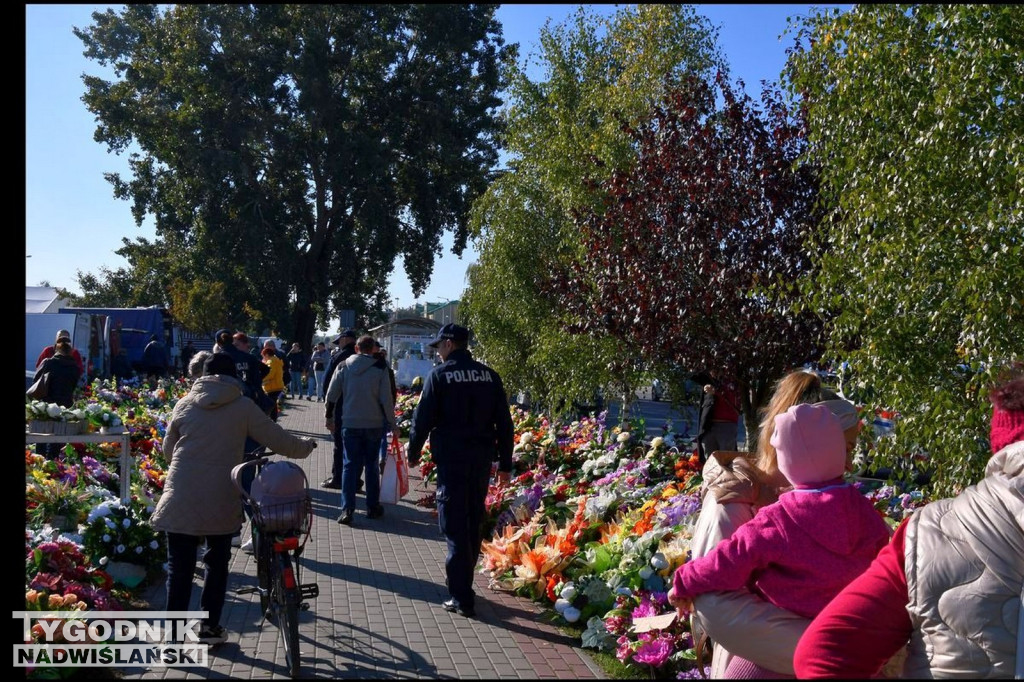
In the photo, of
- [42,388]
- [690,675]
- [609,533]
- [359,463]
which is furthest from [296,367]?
[690,675]

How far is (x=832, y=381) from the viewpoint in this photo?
6312mm

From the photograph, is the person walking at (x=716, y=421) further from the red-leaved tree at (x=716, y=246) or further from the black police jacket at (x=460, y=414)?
the black police jacket at (x=460, y=414)

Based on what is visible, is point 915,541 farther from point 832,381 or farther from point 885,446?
point 832,381

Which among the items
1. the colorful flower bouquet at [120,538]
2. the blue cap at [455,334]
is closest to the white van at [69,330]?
the colorful flower bouquet at [120,538]

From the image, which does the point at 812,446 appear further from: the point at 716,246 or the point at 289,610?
the point at 716,246

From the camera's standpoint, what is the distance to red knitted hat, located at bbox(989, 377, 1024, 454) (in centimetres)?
250

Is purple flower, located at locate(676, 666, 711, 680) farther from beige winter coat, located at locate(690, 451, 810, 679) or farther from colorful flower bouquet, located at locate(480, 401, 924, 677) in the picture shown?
beige winter coat, located at locate(690, 451, 810, 679)

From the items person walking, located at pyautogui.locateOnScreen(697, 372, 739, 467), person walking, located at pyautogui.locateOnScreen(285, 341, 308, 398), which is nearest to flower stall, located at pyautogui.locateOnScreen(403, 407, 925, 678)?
person walking, located at pyautogui.locateOnScreen(697, 372, 739, 467)

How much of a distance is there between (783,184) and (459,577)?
5289 mm

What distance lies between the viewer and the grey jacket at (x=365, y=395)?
31.5 feet
